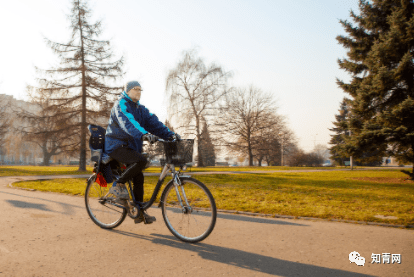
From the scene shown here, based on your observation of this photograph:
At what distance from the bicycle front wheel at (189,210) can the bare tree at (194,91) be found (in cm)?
2855

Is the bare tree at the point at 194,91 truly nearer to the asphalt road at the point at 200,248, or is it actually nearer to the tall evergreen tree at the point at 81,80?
the tall evergreen tree at the point at 81,80

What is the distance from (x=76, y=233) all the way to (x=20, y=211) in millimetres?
2185

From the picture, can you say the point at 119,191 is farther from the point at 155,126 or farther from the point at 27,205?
the point at 27,205

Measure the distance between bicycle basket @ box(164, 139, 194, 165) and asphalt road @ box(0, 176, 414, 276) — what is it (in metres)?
1.00

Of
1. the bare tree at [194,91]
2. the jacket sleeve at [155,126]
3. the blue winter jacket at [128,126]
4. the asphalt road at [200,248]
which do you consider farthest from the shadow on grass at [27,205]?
the bare tree at [194,91]

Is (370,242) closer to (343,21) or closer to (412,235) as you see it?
(412,235)

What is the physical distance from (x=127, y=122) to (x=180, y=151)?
765 millimetres

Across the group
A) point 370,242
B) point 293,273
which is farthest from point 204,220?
point 370,242

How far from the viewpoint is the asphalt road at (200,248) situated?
3.06 m

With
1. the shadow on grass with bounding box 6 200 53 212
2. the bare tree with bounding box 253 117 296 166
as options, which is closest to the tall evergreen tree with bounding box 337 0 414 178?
the shadow on grass with bounding box 6 200 53 212

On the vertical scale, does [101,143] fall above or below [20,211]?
above

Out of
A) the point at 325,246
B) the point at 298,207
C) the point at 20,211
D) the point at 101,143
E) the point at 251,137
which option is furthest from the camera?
the point at 251,137

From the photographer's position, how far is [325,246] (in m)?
3.91

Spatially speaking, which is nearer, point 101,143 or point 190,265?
point 190,265
